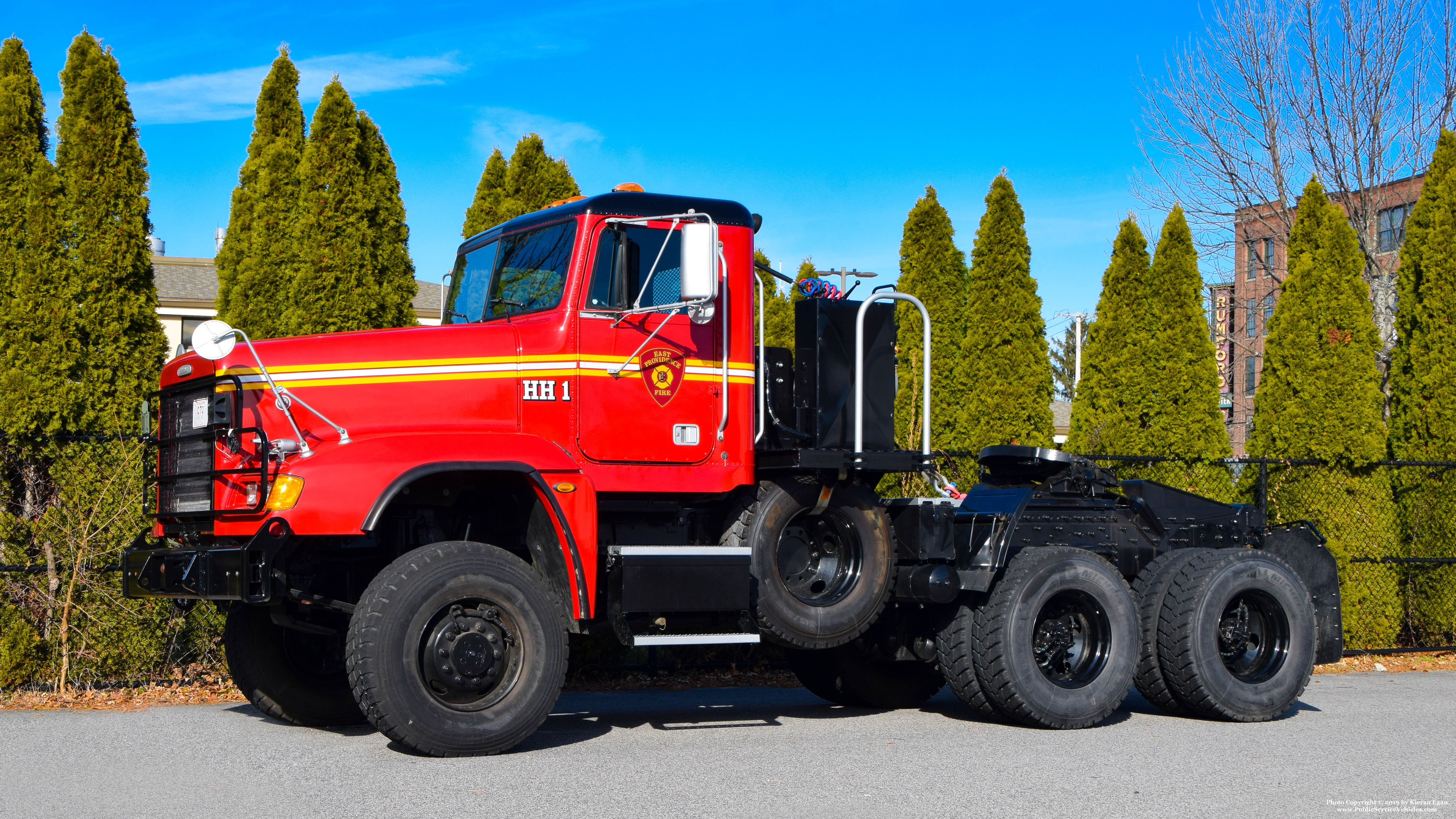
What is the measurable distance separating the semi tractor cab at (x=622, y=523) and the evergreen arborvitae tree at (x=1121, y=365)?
4.19 m

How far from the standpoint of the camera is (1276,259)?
2642 centimetres

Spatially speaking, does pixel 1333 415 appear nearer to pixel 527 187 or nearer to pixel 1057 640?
pixel 1057 640

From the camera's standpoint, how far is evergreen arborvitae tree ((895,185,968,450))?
14.0 meters

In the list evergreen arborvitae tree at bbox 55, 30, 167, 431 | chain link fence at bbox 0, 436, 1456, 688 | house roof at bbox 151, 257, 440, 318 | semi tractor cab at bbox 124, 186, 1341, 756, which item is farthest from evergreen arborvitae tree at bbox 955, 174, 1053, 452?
house roof at bbox 151, 257, 440, 318

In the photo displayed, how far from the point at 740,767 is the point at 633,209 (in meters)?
3.17

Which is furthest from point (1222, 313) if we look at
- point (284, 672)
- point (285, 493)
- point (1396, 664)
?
point (285, 493)

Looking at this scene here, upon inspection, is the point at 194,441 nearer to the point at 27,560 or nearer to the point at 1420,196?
the point at 27,560

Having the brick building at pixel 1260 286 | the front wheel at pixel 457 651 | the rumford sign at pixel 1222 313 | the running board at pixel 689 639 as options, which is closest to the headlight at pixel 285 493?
the front wheel at pixel 457 651

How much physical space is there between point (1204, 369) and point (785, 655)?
5758mm

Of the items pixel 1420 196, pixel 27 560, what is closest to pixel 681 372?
pixel 27 560

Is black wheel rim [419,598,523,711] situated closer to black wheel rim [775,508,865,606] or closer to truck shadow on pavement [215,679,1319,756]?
truck shadow on pavement [215,679,1319,756]

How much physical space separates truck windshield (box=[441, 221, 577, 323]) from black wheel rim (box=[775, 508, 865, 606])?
199 centimetres

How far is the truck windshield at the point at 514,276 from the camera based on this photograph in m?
7.15

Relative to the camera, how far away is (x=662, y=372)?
7.19 meters
